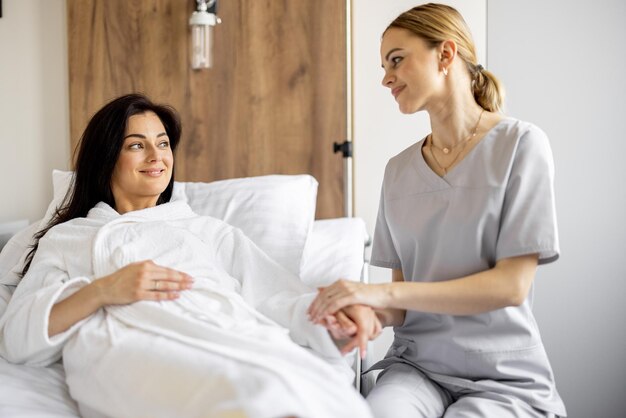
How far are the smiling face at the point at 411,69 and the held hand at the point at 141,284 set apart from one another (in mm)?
648

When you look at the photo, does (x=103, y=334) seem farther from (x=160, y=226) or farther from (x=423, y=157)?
(x=423, y=157)

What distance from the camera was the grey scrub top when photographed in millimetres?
1331

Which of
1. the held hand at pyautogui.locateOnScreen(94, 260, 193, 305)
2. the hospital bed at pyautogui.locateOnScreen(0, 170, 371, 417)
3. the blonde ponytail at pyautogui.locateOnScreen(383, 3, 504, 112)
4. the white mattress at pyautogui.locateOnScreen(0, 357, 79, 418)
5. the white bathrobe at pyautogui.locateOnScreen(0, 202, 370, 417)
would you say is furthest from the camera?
the hospital bed at pyautogui.locateOnScreen(0, 170, 371, 417)

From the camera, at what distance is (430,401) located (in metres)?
1.38

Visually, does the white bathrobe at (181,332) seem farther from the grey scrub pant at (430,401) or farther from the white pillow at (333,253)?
the white pillow at (333,253)

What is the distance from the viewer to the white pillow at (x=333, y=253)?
1942 millimetres

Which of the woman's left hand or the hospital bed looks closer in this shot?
the woman's left hand

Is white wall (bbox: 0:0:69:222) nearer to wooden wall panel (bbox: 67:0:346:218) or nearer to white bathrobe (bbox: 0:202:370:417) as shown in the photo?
wooden wall panel (bbox: 67:0:346:218)

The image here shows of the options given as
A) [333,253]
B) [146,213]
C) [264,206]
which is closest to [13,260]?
[146,213]

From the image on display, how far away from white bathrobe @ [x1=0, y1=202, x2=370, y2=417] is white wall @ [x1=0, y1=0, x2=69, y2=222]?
1.19m

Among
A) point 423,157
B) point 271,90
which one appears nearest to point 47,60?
point 271,90

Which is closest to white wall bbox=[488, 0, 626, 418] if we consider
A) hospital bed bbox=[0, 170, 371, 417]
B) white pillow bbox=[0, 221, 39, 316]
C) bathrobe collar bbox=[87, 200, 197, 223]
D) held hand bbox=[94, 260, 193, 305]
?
hospital bed bbox=[0, 170, 371, 417]

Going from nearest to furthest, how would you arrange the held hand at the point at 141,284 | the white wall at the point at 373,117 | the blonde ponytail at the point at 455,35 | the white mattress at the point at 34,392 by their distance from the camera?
the white mattress at the point at 34,392
the held hand at the point at 141,284
the blonde ponytail at the point at 455,35
the white wall at the point at 373,117

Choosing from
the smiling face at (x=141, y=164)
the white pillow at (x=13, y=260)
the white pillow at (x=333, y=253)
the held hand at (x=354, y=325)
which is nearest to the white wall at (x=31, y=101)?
the white pillow at (x=13, y=260)
